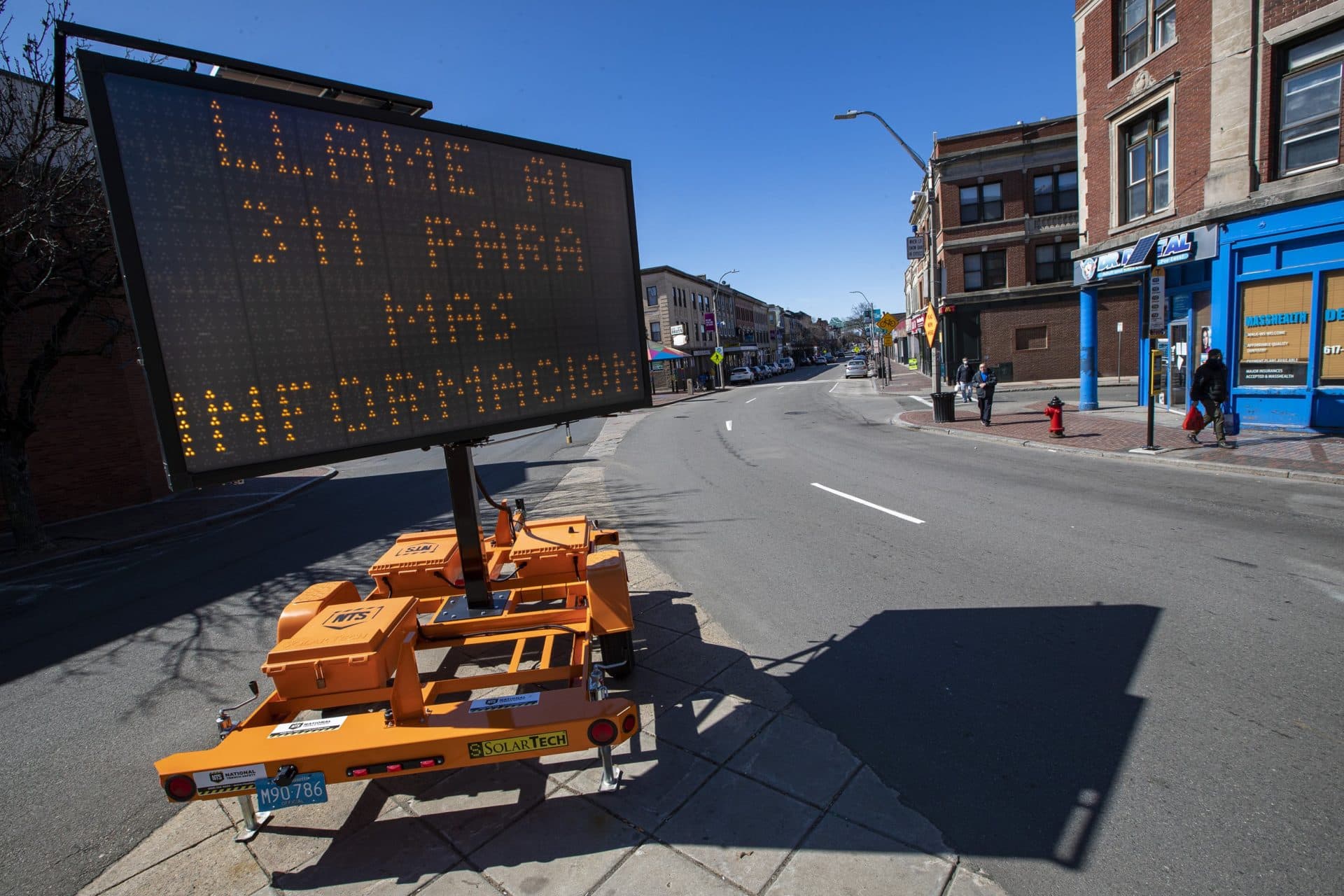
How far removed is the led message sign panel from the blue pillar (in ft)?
62.0

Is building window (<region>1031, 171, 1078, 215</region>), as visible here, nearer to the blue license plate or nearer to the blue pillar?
the blue pillar

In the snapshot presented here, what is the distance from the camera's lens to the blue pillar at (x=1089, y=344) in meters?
18.5

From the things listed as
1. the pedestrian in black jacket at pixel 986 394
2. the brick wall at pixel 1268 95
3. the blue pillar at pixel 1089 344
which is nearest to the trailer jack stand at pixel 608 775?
the pedestrian in black jacket at pixel 986 394

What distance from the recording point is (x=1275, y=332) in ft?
42.2

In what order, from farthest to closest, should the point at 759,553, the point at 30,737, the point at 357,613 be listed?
the point at 759,553
the point at 30,737
the point at 357,613

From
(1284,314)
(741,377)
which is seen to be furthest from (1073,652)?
(741,377)

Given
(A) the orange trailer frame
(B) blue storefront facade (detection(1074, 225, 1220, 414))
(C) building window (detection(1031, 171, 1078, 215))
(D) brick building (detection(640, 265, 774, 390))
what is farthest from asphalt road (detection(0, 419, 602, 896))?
(D) brick building (detection(640, 265, 774, 390))

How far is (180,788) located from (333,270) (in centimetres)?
268

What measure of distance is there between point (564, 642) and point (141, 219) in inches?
168

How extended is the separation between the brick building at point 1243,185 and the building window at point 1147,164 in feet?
0.11

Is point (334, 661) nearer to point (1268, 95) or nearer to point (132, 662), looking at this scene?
point (132, 662)

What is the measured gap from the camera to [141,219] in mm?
2957

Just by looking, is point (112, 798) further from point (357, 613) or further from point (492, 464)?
point (492, 464)

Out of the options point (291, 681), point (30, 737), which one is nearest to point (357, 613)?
point (291, 681)
